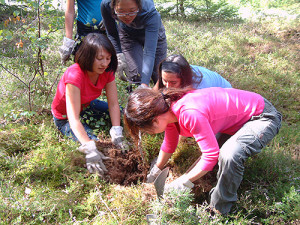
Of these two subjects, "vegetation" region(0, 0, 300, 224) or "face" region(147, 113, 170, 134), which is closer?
"face" region(147, 113, 170, 134)

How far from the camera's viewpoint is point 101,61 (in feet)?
7.83

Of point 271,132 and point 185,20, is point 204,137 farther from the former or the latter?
point 185,20

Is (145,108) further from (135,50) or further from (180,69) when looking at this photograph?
(135,50)

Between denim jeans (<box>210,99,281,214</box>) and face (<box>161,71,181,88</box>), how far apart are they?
796 millimetres

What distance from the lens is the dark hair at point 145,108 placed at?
1.72 metres

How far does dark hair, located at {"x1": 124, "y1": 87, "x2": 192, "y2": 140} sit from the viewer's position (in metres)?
1.72

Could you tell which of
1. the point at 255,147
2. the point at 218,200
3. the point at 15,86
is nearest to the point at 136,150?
the point at 218,200

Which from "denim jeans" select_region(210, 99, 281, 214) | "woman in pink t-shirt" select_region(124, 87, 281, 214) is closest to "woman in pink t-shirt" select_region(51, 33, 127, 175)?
"woman in pink t-shirt" select_region(124, 87, 281, 214)

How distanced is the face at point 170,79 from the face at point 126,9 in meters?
0.75

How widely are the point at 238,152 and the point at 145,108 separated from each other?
782 mm

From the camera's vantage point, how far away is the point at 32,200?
2.01 meters

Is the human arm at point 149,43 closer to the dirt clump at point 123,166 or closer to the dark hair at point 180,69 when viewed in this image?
the dark hair at point 180,69

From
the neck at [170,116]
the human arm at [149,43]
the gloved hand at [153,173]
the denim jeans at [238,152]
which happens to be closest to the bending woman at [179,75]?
the human arm at [149,43]

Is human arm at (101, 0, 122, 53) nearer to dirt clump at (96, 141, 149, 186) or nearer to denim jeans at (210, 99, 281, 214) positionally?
dirt clump at (96, 141, 149, 186)
